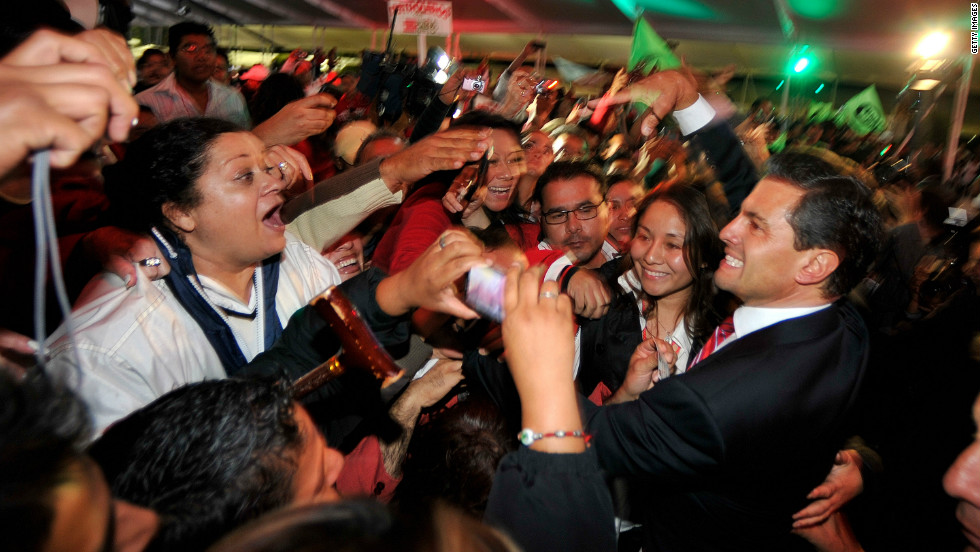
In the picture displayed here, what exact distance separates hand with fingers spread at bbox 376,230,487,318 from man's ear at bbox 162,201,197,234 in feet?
2.45

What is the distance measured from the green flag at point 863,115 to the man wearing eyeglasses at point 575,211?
20.8ft

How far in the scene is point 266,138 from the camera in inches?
107

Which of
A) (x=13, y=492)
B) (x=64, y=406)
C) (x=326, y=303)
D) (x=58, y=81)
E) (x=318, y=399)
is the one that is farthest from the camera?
(x=318, y=399)

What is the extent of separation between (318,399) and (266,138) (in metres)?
1.45

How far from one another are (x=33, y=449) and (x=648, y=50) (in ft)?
15.5

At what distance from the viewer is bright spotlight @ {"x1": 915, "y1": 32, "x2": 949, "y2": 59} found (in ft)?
26.2

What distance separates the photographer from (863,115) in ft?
26.5

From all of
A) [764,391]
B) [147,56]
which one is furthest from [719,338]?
[147,56]

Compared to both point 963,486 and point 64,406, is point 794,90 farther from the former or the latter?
point 64,406

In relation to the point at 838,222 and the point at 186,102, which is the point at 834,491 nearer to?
the point at 838,222

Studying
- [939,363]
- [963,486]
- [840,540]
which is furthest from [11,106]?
[939,363]

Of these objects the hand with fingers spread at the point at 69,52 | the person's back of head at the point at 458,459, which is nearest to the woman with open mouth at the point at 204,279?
the person's back of head at the point at 458,459

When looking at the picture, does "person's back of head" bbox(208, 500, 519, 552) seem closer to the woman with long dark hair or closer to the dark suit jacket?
the dark suit jacket

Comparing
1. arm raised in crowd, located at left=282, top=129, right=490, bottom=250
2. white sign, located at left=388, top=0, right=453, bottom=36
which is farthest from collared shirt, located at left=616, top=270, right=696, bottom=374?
white sign, located at left=388, top=0, right=453, bottom=36
